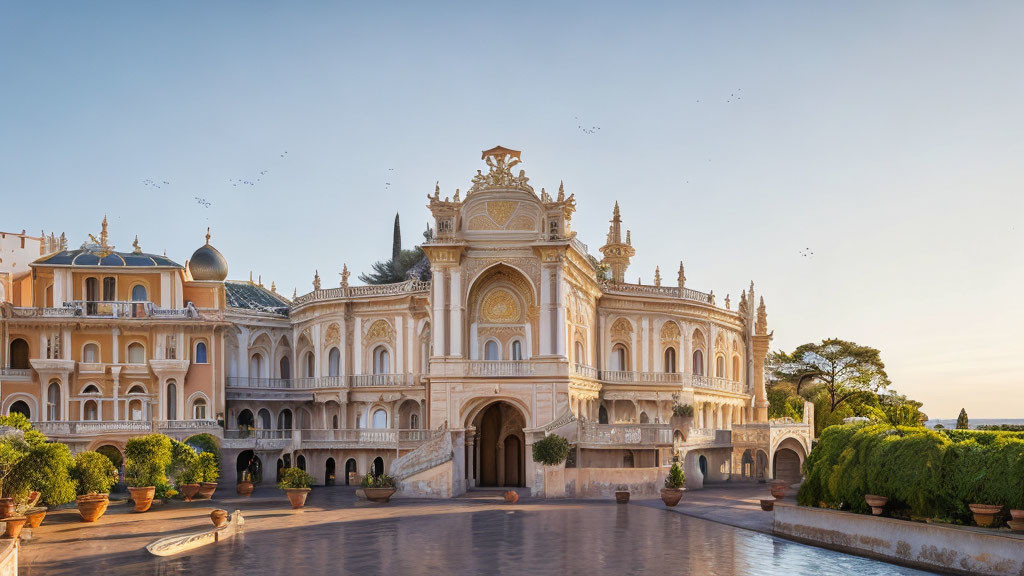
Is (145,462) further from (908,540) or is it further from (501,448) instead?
(908,540)

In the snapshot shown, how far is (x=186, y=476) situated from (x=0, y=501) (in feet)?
32.3

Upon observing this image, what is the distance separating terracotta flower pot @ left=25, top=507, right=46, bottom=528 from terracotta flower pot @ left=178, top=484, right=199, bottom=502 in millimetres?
7985

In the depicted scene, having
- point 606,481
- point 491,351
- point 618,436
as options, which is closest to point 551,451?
point 606,481

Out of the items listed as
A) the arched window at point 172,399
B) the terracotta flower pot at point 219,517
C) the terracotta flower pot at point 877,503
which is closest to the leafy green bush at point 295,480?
the terracotta flower pot at point 219,517

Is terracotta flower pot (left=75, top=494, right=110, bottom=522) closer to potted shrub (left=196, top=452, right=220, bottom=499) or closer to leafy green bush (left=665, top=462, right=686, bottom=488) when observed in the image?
potted shrub (left=196, top=452, right=220, bottom=499)

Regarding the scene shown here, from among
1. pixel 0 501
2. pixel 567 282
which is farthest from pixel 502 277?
pixel 0 501

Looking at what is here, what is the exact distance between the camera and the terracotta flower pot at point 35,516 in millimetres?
27234

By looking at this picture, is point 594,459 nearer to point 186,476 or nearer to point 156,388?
point 186,476

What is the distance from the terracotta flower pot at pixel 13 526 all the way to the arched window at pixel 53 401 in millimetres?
23689

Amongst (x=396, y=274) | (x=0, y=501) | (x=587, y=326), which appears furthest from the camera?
(x=396, y=274)

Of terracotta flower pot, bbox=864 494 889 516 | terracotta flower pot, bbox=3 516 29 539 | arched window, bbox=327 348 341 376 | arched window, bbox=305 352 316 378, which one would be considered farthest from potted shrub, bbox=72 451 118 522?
terracotta flower pot, bbox=864 494 889 516

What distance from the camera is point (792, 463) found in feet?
167

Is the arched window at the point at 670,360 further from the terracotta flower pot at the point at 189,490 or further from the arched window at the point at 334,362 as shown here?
the terracotta flower pot at the point at 189,490

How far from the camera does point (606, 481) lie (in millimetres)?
36125
